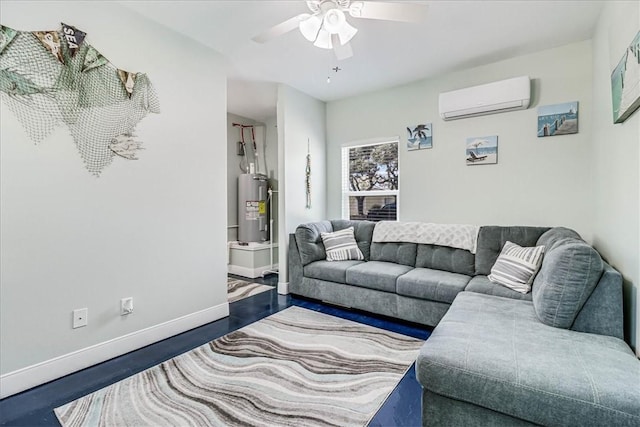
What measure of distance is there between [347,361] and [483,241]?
181cm

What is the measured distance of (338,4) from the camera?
1.82 meters

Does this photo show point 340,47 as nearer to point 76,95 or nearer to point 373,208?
point 76,95

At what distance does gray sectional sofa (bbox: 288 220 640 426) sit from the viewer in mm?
1133

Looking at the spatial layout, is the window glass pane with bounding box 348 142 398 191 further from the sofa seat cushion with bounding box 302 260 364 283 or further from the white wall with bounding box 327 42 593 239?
the sofa seat cushion with bounding box 302 260 364 283

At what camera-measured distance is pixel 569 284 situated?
5.40ft

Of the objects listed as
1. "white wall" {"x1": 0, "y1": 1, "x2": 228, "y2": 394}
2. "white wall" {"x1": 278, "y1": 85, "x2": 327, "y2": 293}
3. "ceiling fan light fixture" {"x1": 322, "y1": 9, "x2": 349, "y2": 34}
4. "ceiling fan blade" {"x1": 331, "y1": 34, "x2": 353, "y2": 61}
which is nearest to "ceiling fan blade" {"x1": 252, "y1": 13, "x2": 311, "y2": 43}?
"ceiling fan light fixture" {"x1": 322, "y1": 9, "x2": 349, "y2": 34}

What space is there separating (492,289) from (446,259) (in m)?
0.70

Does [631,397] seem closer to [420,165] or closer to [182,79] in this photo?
[420,165]

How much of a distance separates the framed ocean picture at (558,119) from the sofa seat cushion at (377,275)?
6.32ft

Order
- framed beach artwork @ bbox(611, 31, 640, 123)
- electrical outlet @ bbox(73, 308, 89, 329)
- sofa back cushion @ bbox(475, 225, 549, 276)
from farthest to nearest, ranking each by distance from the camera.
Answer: sofa back cushion @ bbox(475, 225, 549, 276), electrical outlet @ bbox(73, 308, 89, 329), framed beach artwork @ bbox(611, 31, 640, 123)

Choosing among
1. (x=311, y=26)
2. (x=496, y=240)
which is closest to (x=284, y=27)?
(x=311, y=26)

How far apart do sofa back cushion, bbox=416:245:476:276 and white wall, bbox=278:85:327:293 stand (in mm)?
1603

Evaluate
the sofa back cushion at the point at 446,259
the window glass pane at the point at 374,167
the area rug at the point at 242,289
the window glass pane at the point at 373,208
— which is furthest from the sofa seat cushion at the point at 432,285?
the area rug at the point at 242,289

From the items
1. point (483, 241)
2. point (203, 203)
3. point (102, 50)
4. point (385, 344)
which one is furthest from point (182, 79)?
point (483, 241)
